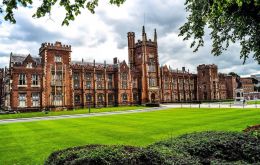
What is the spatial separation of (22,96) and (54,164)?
44458 mm

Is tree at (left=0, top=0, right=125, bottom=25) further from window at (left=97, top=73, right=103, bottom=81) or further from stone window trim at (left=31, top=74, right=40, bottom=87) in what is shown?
window at (left=97, top=73, right=103, bottom=81)

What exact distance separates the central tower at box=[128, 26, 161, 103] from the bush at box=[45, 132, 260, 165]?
58.5 m

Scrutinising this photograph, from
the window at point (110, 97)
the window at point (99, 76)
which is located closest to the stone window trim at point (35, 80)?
the window at point (99, 76)

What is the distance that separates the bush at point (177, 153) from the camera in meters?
4.75

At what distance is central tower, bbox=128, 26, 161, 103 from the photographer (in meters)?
66.1

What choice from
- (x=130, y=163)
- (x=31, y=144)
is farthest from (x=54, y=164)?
(x=31, y=144)

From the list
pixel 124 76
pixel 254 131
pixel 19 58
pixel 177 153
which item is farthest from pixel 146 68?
pixel 177 153

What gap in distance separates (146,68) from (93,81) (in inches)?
688

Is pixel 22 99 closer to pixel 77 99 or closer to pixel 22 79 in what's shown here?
pixel 22 79

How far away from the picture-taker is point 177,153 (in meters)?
5.63

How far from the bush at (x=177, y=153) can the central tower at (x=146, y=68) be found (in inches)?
2303

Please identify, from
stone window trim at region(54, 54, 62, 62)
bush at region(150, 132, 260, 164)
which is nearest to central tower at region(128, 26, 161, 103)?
stone window trim at region(54, 54, 62, 62)

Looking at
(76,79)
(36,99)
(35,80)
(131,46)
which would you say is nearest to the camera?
(36,99)

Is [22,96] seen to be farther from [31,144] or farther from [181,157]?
[181,157]
